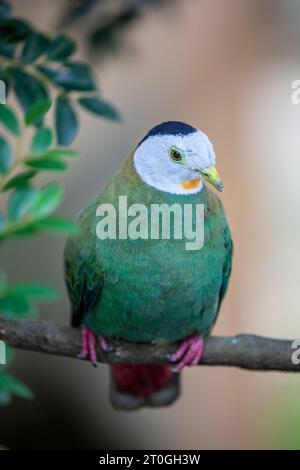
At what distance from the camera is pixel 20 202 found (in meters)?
0.71

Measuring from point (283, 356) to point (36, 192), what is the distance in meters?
0.55

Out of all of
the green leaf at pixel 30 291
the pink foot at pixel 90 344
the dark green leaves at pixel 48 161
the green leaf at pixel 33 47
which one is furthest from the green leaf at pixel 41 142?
the pink foot at pixel 90 344

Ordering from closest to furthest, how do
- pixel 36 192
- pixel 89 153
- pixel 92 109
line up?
1. pixel 36 192
2. pixel 92 109
3. pixel 89 153

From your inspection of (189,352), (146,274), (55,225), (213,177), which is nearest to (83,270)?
(146,274)

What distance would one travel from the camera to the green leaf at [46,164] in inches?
28.1

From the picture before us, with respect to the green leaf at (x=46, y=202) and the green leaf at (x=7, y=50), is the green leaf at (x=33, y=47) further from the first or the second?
the green leaf at (x=46, y=202)

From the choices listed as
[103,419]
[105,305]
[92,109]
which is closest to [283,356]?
[105,305]

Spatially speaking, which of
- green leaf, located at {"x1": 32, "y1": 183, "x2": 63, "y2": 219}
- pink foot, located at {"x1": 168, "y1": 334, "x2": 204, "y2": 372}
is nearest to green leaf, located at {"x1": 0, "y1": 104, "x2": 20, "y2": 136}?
green leaf, located at {"x1": 32, "y1": 183, "x2": 63, "y2": 219}

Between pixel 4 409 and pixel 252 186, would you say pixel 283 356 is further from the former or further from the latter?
pixel 4 409

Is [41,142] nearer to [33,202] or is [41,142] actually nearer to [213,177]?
[33,202]

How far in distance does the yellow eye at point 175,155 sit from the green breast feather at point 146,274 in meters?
0.10

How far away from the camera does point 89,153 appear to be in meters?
2.46

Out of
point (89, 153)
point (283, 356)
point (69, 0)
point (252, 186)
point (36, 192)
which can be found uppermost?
point (69, 0)

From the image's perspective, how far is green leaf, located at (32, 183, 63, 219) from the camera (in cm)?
68
